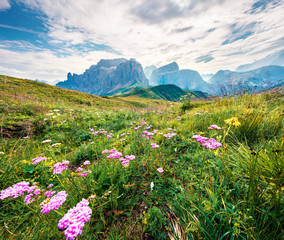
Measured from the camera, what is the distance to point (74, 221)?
2.84ft

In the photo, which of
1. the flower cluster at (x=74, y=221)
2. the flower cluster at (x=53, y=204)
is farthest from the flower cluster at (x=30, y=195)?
the flower cluster at (x=74, y=221)

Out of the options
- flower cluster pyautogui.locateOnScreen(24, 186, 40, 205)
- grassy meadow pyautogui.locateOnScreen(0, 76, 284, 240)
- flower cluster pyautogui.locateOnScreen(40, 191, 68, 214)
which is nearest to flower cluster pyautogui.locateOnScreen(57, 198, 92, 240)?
grassy meadow pyautogui.locateOnScreen(0, 76, 284, 240)

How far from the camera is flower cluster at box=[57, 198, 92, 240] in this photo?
0.81 m

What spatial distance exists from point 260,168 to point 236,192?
1.50 feet

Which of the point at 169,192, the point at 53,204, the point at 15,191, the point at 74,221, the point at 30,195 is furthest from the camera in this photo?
the point at 169,192

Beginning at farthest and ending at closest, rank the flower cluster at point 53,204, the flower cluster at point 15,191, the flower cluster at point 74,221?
the flower cluster at point 15,191
the flower cluster at point 53,204
the flower cluster at point 74,221

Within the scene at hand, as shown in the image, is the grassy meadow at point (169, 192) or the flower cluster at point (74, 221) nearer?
the flower cluster at point (74, 221)

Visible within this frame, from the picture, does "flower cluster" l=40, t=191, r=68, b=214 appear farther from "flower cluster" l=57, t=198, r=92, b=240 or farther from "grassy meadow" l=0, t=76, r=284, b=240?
"flower cluster" l=57, t=198, r=92, b=240

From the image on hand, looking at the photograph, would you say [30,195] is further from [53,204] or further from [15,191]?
[53,204]

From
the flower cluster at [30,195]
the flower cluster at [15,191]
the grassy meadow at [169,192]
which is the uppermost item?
the flower cluster at [15,191]

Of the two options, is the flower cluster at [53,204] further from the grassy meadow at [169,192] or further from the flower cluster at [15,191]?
the flower cluster at [15,191]

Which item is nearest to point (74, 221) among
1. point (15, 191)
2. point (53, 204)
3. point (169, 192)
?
point (53, 204)

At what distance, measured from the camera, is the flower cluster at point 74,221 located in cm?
81

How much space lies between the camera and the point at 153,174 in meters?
2.31
